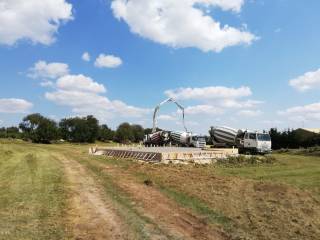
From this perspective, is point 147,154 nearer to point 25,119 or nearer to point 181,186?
point 181,186

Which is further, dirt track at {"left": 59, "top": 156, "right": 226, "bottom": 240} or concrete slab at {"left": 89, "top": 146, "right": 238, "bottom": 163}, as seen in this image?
concrete slab at {"left": 89, "top": 146, "right": 238, "bottom": 163}

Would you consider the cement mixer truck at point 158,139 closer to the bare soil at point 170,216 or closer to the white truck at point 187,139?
the white truck at point 187,139

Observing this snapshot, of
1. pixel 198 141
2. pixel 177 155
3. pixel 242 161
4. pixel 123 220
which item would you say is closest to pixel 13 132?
pixel 198 141

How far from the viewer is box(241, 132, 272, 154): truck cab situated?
48.2 meters

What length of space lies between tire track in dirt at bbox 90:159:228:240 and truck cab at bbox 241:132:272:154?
30.7 meters

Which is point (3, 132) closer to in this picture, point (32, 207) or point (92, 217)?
point (32, 207)

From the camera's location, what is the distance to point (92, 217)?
41.3ft

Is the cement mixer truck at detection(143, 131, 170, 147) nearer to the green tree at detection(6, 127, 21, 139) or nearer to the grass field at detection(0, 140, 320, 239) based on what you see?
the grass field at detection(0, 140, 320, 239)

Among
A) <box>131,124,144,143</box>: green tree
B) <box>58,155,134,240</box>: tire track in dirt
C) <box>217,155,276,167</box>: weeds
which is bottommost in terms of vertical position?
<box>58,155,134,240</box>: tire track in dirt

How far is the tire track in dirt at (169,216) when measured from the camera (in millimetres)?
10947

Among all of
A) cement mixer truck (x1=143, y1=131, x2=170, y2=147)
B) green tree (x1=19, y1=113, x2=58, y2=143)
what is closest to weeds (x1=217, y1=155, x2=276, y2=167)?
cement mixer truck (x1=143, y1=131, x2=170, y2=147)

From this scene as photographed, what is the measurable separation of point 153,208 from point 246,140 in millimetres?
36778

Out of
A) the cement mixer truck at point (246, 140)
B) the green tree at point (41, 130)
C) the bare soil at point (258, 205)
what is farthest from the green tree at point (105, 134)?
the bare soil at point (258, 205)

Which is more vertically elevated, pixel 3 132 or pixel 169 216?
pixel 3 132
